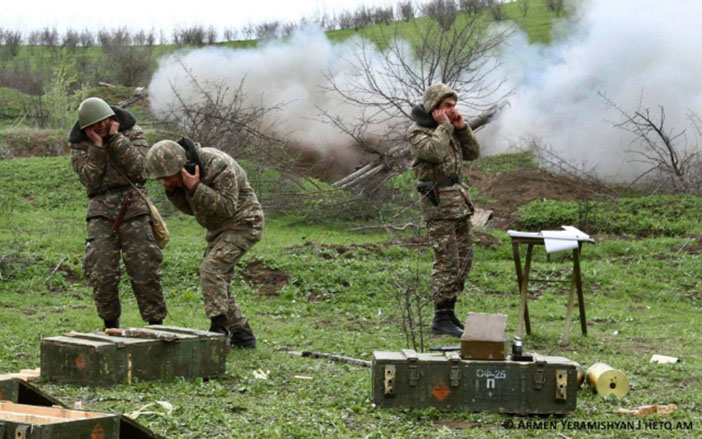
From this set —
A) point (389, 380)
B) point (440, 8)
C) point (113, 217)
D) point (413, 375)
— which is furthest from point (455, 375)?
point (440, 8)

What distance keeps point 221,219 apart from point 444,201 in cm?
231

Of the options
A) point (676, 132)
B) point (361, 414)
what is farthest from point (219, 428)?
point (676, 132)

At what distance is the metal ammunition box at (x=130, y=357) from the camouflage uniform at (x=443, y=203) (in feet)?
9.32

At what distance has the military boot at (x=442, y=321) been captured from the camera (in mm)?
9062

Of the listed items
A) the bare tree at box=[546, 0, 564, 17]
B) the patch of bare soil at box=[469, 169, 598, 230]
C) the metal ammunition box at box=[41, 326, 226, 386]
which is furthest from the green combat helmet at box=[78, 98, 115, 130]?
the bare tree at box=[546, 0, 564, 17]

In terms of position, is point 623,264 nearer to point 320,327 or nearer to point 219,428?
point 320,327

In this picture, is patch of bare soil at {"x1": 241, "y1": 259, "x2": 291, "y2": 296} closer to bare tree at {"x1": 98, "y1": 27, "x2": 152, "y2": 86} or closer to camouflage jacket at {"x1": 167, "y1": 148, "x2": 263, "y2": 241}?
camouflage jacket at {"x1": 167, "y1": 148, "x2": 263, "y2": 241}

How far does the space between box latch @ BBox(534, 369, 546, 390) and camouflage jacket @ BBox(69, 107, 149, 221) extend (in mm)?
4128

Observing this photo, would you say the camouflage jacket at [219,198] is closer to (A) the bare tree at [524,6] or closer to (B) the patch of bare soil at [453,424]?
(B) the patch of bare soil at [453,424]

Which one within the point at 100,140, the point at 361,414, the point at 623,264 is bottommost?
the point at 623,264

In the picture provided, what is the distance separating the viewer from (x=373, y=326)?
398 inches

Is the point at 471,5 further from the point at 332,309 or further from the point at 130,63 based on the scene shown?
the point at 332,309

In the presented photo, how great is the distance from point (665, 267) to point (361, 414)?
898cm

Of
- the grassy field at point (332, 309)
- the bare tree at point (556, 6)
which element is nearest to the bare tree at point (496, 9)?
the bare tree at point (556, 6)
